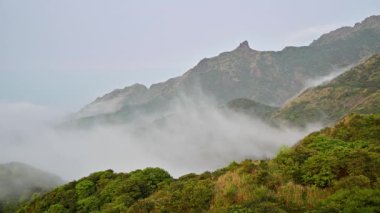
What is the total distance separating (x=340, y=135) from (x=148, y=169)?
48.9ft

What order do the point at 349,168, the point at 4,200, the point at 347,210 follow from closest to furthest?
1. the point at 347,210
2. the point at 349,168
3. the point at 4,200

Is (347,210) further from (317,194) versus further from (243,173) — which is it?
(243,173)

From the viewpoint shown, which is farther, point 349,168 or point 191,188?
point 191,188

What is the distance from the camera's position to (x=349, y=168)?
54.7ft

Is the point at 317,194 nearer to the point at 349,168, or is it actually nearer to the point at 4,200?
the point at 349,168

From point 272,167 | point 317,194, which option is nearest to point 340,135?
point 272,167

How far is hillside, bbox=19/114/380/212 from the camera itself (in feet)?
45.3

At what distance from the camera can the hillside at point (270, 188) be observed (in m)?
13.8

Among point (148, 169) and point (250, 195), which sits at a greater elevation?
point (148, 169)

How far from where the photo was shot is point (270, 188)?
1723 centimetres

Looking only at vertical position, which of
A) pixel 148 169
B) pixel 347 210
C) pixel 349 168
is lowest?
pixel 347 210

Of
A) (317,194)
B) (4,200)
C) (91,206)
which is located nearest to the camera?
(317,194)

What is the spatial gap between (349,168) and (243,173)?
5.86m

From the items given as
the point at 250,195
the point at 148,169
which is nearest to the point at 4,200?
the point at 148,169
